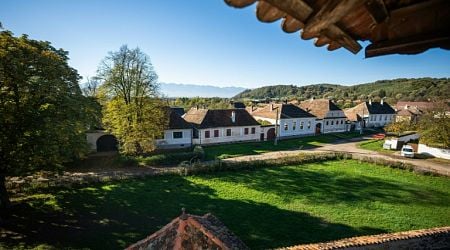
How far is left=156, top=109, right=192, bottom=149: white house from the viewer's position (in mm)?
33556

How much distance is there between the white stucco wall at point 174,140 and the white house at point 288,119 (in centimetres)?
1538

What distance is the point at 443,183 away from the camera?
76.8ft

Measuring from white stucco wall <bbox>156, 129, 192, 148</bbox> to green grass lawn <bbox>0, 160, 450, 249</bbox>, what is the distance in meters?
10.9

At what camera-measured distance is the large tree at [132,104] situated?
2752 cm

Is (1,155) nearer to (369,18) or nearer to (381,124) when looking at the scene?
(369,18)

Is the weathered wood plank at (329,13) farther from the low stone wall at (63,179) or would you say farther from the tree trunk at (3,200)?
the low stone wall at (63,179)

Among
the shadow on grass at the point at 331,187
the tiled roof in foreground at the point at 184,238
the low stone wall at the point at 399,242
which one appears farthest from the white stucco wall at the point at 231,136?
the tiled roof in foreground at the point at 184,238

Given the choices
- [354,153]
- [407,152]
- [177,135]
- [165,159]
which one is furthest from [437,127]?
[165,159]

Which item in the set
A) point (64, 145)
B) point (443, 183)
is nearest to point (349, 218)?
point (443, 183)

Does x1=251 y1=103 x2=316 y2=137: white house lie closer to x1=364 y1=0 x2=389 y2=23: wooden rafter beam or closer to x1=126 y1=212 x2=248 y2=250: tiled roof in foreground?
x1=126 y1=212 x2=248 y2=250: tiled roof in foreground

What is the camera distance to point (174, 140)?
34250mm

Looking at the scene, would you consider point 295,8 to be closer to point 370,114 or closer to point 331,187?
point 331,187

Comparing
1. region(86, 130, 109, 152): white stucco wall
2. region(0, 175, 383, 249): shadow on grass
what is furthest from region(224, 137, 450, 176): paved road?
region(86, 130, 109, 152): white stucco wall

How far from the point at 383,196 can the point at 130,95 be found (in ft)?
89.0
